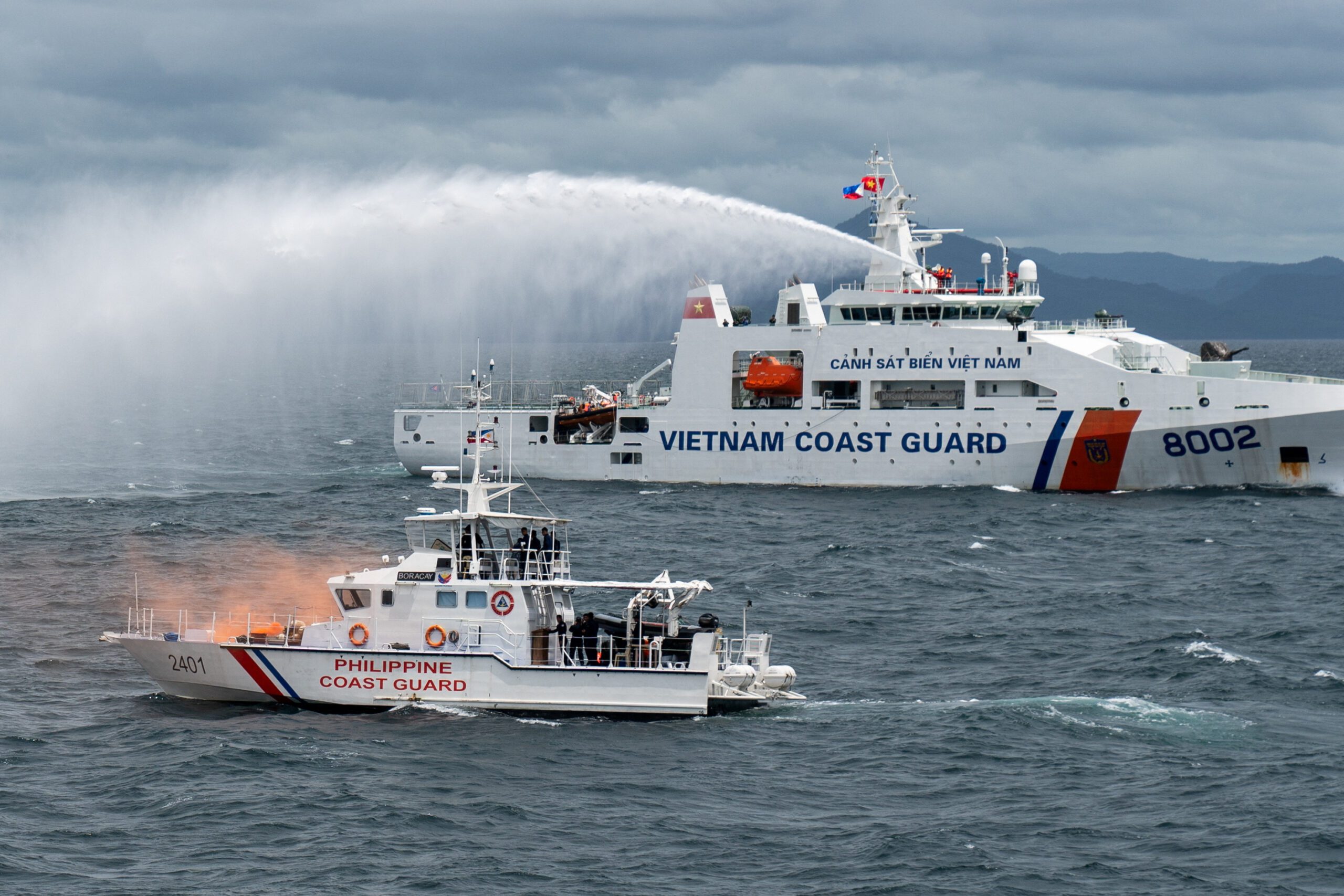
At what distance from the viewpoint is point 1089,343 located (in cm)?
6178

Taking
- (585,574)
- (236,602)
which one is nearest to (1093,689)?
(585,574)

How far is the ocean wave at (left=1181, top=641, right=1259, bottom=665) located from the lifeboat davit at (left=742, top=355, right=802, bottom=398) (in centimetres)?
3070

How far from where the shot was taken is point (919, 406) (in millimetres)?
63344

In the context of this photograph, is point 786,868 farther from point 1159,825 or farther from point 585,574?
point 585,574

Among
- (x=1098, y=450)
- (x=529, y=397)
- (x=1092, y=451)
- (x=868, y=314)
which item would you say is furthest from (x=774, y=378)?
A: (x=1098, y=450)

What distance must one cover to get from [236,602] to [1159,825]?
2648 cm

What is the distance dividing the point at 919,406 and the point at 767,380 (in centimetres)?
633

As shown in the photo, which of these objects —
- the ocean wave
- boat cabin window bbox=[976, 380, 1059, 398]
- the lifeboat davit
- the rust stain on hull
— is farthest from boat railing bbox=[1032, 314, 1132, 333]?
the ocean wave

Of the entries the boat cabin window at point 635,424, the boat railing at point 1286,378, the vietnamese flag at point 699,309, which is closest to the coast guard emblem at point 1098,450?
the boat railing at point 1286,378

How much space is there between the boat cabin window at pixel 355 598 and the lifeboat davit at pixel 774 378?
119ft

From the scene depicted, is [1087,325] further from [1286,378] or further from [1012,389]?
[1286,378]

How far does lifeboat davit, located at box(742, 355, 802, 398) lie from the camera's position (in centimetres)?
6450

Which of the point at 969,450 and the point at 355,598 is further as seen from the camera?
the point at 969,450

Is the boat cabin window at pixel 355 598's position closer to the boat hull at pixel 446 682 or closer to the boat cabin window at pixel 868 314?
the boat hull at pixel 446 682
